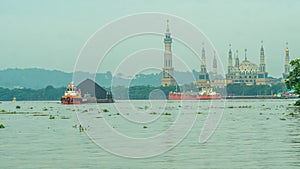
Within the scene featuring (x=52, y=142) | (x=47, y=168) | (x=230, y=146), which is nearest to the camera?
(x=47, y=168)

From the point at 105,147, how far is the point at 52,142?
579 cm

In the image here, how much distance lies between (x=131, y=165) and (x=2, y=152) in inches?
398

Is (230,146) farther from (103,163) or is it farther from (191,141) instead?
(103,163)

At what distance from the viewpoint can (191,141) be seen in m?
46.2

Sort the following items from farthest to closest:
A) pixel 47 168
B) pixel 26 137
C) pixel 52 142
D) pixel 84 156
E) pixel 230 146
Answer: pixel 26 137, pixel 52 142, pixel 230 146, pixel 84 156, pixel 47 168

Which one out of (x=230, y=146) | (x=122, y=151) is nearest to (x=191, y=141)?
(x=230, y=146)

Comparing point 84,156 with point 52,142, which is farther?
point 52,142

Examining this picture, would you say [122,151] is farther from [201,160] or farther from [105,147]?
[201,160]

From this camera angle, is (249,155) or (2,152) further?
(2,152)

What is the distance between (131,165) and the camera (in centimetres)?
3297

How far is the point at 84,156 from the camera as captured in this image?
36.9 metres

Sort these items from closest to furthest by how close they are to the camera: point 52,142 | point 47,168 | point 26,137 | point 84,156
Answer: point 47,168
point 84,156
point 52,142
point 26,137

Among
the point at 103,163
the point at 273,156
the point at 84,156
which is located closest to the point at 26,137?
the point at 84,156

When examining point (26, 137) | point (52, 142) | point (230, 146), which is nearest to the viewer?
point (230, 146)
